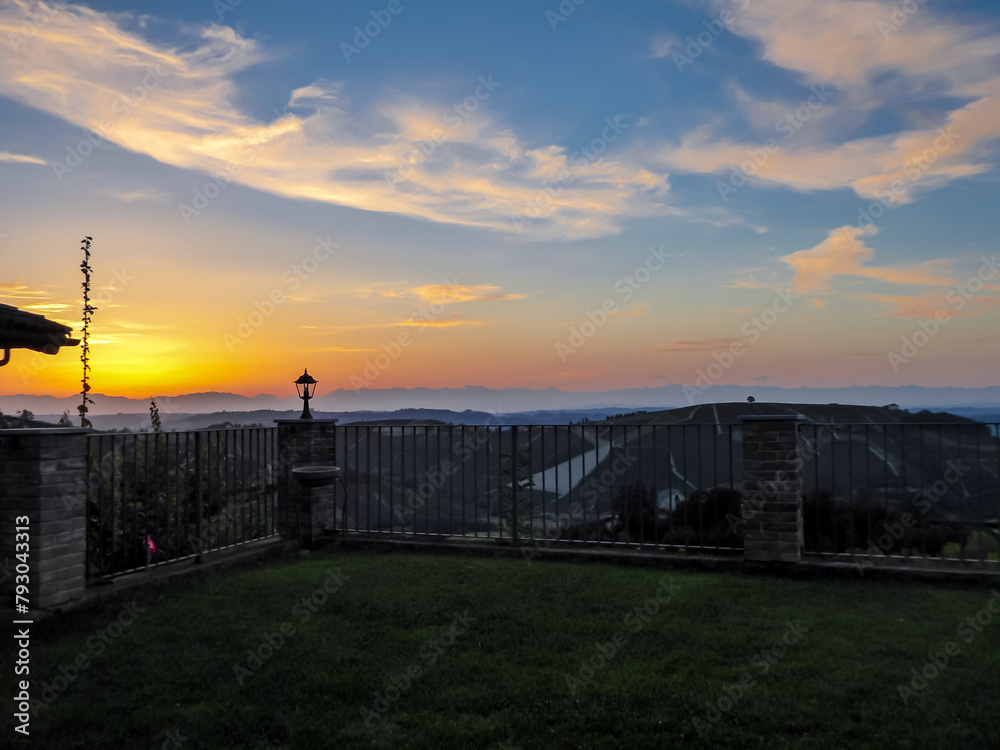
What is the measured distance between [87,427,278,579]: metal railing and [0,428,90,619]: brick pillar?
30.9 inches

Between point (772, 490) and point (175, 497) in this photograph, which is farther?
point (175, 497)

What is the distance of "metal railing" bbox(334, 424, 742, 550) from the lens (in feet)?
22.5

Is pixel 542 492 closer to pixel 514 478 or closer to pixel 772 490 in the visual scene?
pixel 514 478

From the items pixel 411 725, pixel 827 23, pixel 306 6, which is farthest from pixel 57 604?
pixel 827 23

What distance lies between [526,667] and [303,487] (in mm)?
4916

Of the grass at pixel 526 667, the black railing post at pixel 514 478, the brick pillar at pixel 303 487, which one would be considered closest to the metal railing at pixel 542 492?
the black railing post at pixel 514 478

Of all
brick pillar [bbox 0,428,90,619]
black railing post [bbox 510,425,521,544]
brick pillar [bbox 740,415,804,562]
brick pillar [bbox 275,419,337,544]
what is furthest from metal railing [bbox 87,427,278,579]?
brick pillar [bbox 740,415,804,562]

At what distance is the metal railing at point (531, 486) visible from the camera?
6852mm

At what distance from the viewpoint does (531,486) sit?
Answer: 24.5 feet

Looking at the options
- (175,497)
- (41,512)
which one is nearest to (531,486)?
(175,497)

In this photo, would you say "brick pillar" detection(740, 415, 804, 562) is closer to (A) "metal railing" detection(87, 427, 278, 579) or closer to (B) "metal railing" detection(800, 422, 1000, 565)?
(B) "metal railing" detection(800, 422, 1000, 565)

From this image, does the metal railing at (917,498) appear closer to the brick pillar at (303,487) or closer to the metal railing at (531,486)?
the metal railing at (531,486)

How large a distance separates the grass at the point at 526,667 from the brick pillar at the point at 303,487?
1.97m

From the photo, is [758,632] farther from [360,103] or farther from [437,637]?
[360,103]
